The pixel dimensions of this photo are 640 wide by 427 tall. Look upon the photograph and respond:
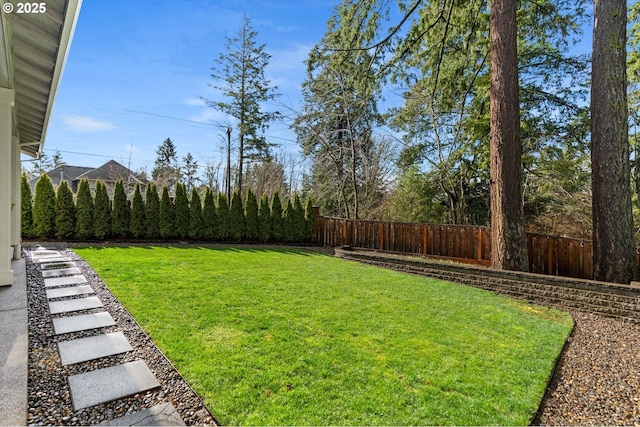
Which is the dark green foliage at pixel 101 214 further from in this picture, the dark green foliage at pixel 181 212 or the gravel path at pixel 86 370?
the gravel path at pixel 86 370

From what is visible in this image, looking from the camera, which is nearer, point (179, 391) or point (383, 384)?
point (179, 391)

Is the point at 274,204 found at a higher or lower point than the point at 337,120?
lower

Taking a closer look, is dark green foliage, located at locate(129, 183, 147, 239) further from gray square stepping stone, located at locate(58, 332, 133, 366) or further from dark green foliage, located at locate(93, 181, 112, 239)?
gray square stepping stone, located at locate(58, 332, 133, 366)

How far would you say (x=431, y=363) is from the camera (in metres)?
2.77

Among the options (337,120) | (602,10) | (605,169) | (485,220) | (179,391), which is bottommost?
(179,391)

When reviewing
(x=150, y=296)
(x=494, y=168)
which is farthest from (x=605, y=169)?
(x=150, y=296)

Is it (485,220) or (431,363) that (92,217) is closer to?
(431,363)

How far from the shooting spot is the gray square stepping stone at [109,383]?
1977 mm

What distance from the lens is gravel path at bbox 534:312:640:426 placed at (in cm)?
228

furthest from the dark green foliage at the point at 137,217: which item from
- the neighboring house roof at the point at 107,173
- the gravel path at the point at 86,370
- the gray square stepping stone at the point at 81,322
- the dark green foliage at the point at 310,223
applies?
the neighboring house roof at the point at 107,173

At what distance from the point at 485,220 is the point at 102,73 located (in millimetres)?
15116

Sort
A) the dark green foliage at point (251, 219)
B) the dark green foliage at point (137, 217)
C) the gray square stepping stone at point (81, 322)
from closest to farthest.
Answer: the gray square stepping stone at point (81, 322), the dark green foliage at point (137, 217), the dark green foliage at point (251, 219)

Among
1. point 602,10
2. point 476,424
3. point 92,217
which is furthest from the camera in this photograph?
point 92,217

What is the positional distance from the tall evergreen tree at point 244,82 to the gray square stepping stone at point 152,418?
15.0m
